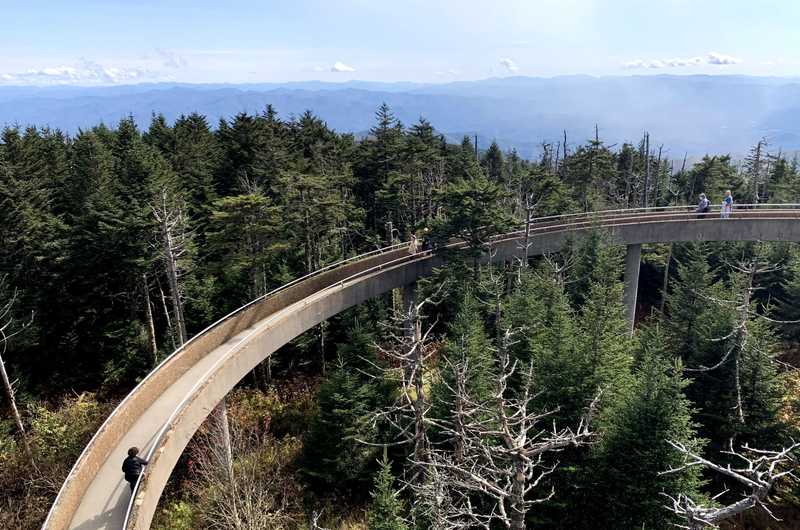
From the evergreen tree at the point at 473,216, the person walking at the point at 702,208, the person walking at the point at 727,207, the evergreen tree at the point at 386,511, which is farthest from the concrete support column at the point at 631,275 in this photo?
the evergreen tree at the point at 386,511

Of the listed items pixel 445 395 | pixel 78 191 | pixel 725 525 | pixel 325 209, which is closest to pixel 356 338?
pixel 445 395

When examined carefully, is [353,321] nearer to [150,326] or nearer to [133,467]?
[150,326]

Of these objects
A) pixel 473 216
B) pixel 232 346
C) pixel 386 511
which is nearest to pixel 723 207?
pixel 473 216

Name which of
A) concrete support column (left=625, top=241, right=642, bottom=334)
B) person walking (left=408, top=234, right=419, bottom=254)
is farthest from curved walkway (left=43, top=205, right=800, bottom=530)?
concrete support column (left=625, top=241, right=642, bottom=334)

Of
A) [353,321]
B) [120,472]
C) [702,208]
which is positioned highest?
[702,208]

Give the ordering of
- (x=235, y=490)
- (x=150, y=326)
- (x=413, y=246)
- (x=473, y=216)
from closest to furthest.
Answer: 1. (x=235, y=490)
2. (x=473, y=216)
3. (x=150, y=326)
4. (x=413, y=246)

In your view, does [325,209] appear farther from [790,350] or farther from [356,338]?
[790,350]

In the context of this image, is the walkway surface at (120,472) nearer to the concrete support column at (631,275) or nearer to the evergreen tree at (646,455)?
the evergreen tree at (646,455)
